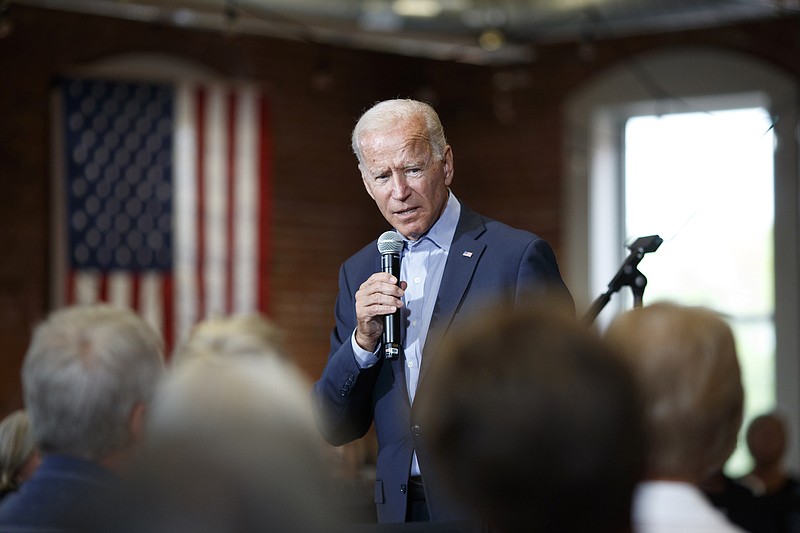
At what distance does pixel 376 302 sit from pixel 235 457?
4.43ft

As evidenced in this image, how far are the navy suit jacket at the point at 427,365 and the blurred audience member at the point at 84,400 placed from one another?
818 mm

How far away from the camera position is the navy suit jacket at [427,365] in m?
2.45

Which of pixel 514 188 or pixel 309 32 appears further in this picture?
pixel 514 188

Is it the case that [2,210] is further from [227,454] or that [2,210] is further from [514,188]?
[227,454]

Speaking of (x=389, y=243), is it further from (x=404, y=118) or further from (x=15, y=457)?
(x=15, y=457)

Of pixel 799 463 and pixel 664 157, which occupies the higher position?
pixel 664 157

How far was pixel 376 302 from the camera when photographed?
92.5 inches

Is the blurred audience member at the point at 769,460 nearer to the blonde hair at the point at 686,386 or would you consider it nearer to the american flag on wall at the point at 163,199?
the american flag on wall at the point at 163,199

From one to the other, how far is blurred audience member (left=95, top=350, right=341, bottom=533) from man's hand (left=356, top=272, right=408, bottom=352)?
128 centimetres

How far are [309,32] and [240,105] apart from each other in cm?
108

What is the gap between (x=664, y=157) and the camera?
7902 mm

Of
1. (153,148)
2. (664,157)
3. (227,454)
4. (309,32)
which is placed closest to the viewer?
(227,454)

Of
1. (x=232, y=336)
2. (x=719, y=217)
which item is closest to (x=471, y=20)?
(x=719, y=217)

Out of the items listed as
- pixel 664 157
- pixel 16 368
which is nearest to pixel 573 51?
pixel 664 157
